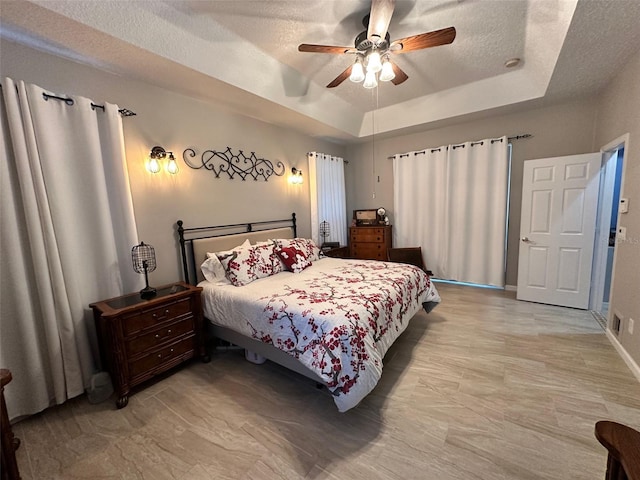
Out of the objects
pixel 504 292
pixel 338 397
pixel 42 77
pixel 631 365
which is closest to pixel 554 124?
pixel 504 292

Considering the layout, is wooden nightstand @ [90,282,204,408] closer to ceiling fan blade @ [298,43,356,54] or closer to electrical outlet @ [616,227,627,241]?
ceiling fan blade @ [298,43,356,54]

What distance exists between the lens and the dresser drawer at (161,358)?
80.0 inches

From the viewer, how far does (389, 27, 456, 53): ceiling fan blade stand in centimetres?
182

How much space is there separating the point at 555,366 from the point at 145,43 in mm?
4175

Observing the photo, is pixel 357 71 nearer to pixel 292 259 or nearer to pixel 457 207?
pixel 292 259

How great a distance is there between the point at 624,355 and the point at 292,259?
3179mm

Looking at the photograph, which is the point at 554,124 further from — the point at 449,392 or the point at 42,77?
the point at 42,77

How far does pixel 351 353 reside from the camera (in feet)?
5.45

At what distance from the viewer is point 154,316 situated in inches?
83.3

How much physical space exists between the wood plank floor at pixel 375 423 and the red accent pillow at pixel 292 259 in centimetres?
107

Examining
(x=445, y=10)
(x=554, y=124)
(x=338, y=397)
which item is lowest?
(x=338, y=397)

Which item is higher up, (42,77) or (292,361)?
(42,77)

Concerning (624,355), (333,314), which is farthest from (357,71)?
(624,355)

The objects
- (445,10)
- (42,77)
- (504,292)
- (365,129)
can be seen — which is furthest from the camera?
(365,129)
